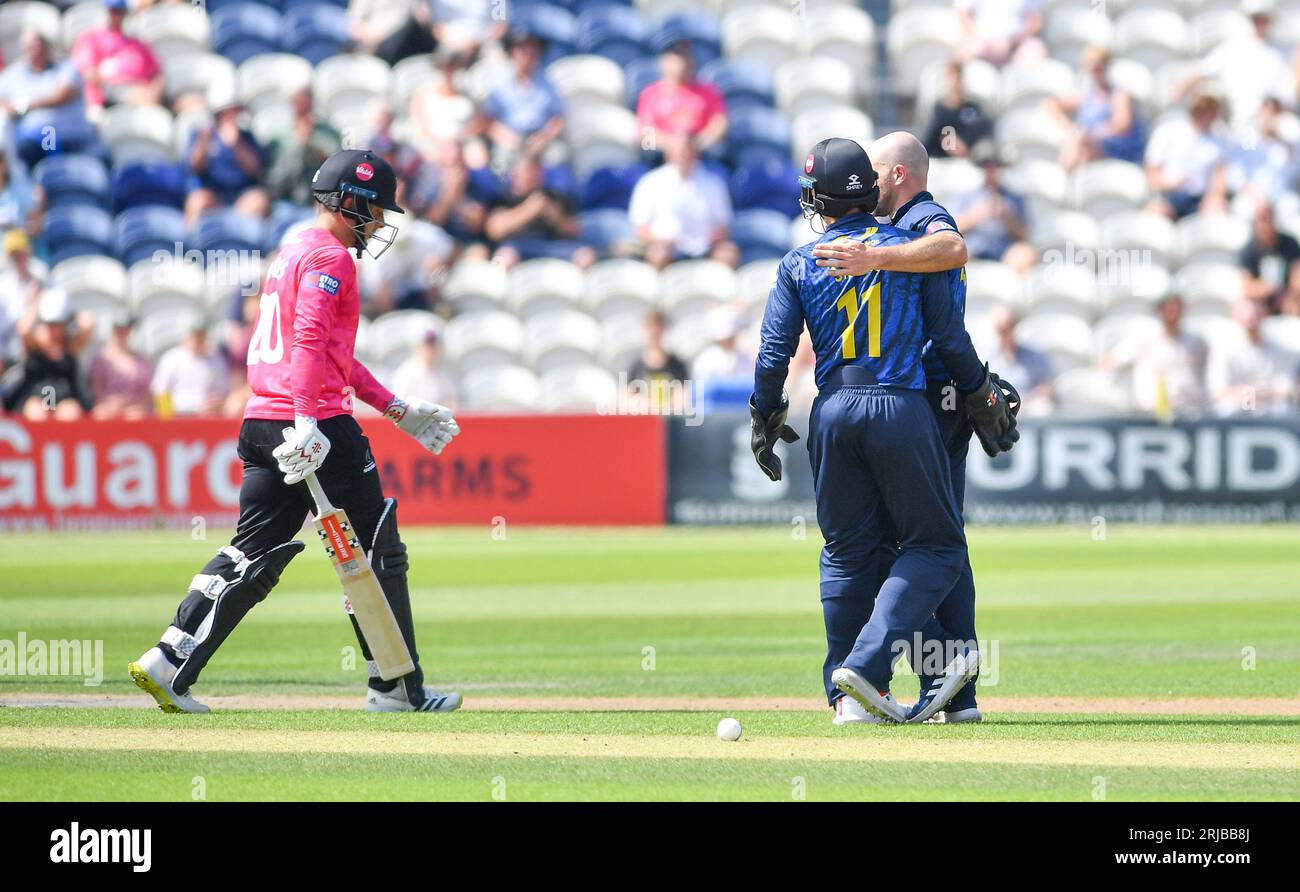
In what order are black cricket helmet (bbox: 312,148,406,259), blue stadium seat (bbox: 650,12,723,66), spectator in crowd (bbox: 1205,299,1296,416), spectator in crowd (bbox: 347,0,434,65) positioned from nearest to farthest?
black cricket helmet (bbox: 312,148,406,259), spectator in crowd (bbox: 1205,299,1296,416), spectator in crowd (bbox: 347,0,434,65), blue stadium seat (bbox: 650,12,723,66)

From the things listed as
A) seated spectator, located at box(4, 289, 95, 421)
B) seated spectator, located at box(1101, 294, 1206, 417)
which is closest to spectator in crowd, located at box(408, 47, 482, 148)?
seated spectator, located at box(4, 289, 95, 421)

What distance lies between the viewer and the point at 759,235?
76.5 feet

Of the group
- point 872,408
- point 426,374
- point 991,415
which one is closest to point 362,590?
point 872,408

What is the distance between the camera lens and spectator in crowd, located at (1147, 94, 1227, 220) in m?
23.8

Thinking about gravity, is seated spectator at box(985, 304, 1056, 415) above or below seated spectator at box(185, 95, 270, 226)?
below

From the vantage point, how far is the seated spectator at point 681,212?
2261 cm

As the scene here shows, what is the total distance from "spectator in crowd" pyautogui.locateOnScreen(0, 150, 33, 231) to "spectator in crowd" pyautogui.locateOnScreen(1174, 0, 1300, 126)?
566 inches

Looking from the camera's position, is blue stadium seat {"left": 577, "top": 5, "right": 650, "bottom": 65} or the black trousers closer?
the black trousers

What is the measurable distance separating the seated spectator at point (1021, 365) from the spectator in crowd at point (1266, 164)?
4402 millimetres

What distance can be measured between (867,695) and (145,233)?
16766mm

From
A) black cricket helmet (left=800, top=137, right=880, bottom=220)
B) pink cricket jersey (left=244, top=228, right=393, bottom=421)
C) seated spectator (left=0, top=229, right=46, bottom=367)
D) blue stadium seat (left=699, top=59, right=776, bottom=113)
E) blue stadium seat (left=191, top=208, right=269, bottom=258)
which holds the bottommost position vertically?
pink cricket jersey (left=244, top=228, right=393, bottom=421)

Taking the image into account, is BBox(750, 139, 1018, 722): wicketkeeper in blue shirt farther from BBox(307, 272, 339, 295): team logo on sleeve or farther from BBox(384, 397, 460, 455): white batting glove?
BBox(307, 272, 339, 295): team logo on sleeve

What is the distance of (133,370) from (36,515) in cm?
186

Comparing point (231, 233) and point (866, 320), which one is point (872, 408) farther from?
point (231, 233)
